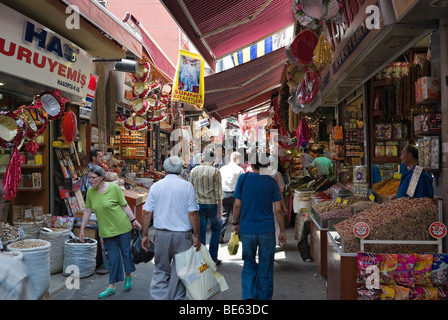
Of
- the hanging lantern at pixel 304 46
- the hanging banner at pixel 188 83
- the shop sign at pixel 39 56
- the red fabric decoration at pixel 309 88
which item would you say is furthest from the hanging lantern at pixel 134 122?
the hanging lantern at pixel 304 46

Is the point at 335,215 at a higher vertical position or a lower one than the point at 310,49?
lower

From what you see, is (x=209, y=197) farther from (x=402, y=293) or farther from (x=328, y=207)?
(x=402, y=293)

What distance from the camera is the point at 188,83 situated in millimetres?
10062

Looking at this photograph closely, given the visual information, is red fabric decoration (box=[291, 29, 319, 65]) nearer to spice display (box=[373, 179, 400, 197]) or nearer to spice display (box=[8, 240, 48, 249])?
spice display (box=[373, 179, 400, 197])

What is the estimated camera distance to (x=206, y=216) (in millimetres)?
6633

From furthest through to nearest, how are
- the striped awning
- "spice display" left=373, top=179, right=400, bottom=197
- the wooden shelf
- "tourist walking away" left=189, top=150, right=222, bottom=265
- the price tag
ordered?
the striped awning → the wooden shelf → "tourist walking away" left=189, top=150, right=222, bottom=265 → "spice display" left=373, top=179, right=400, bottom=197 → the price tag

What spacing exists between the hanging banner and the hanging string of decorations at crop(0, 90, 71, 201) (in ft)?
14.4

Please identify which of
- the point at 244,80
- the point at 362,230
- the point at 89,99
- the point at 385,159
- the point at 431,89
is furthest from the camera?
the point at 244,80

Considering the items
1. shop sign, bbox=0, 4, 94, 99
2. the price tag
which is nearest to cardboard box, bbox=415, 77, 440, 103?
the price tag

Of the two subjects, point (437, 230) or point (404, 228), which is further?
point (404, 228)

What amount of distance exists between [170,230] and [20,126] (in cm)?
238

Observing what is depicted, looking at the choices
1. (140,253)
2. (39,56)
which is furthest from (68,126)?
(140,253)

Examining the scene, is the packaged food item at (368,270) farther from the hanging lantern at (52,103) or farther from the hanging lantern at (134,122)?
the hanging lantern at (134,122)

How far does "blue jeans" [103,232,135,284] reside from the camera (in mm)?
5137
